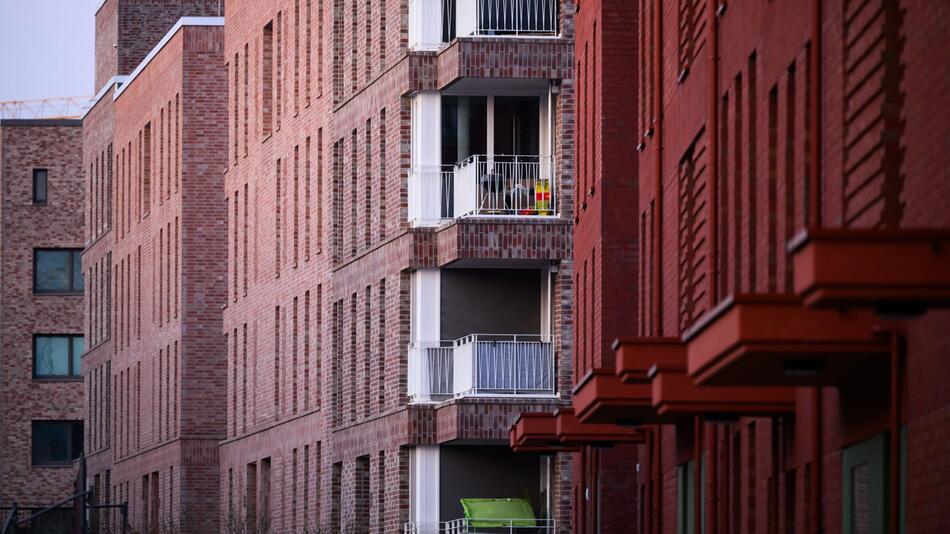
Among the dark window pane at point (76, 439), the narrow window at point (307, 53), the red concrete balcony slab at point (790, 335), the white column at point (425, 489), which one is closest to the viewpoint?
the red concrete balcony slab at point (790, 335)

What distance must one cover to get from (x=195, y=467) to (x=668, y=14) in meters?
42.5

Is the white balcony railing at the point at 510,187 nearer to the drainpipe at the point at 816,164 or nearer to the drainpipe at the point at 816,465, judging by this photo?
the drainpipe at the point at 816,465

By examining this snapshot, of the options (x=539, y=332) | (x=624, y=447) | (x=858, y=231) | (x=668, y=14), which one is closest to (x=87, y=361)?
(x=539, y=332)

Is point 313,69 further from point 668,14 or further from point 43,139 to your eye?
point 43,139

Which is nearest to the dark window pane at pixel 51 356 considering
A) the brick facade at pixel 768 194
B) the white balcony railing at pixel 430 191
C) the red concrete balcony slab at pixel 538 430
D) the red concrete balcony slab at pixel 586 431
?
the white balcony railing at pixel 430 191

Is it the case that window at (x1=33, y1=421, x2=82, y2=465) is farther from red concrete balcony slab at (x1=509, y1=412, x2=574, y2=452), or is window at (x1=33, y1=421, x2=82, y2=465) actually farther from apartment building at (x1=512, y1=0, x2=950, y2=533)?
apartment building at (x1=512, y1=0, x2=950, y2=533)

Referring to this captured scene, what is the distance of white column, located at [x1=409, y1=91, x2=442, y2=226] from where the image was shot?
46406mm

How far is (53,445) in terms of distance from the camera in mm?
95688

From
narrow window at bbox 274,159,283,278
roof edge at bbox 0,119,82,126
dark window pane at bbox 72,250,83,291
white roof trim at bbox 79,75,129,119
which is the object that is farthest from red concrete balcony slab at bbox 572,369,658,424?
roof edge at bbox 0,119,82,126

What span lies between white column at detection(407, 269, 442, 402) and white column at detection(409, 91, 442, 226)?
1098mm

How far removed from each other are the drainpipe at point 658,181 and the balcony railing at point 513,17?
16.0 metres

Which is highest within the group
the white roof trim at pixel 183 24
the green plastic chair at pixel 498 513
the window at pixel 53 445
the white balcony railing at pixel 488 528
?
the white roof trim at pixel 183 24

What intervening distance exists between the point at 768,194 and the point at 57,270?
77698 millimetres

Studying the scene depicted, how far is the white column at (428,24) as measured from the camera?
46.7m
